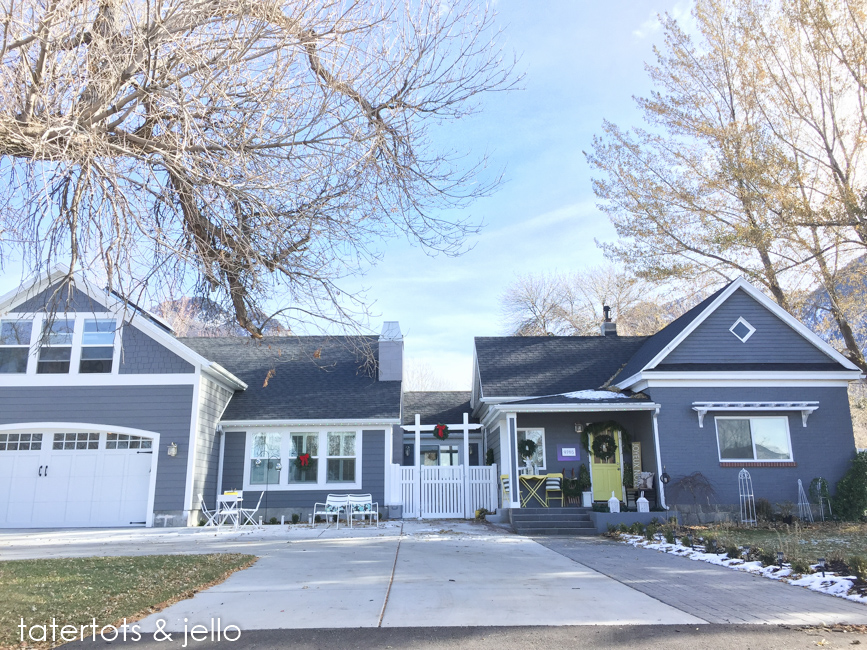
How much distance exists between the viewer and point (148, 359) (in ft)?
53.6

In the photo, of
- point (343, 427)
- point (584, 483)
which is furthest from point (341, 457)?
point (584, 483)

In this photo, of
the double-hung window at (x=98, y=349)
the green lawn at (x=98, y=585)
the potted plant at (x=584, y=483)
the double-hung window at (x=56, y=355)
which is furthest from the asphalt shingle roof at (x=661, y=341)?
the double-hung window at (x=56, y=355)

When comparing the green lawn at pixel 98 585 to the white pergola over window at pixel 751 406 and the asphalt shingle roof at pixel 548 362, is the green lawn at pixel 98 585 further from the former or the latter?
the white pergola over window at pixel 751 406

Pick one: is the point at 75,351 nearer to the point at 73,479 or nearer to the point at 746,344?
the point at 73,479

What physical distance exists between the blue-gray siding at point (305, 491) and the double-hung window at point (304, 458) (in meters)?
0.39

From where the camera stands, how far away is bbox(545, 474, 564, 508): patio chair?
1622 centimetres

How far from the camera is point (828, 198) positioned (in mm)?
16250

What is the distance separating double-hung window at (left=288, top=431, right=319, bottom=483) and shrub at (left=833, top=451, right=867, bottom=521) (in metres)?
13.2

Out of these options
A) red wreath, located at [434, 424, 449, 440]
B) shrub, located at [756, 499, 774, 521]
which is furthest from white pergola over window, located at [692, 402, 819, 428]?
red wreath, located at [434, 424, 449, 440]

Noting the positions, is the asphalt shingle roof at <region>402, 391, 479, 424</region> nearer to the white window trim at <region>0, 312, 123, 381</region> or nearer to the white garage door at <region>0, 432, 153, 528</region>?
the white garage door at <region>0, 432, 153, 528</region>

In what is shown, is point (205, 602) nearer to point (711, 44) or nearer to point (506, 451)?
point (506, 451)

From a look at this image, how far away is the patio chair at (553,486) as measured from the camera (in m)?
16.2

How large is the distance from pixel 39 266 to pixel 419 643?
5.21 m

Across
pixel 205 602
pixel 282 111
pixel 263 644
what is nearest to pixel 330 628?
pixel 263 644
